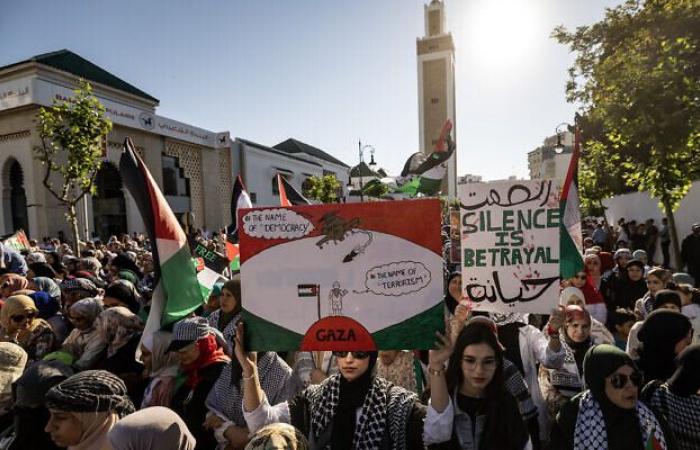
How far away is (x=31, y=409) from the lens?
2.25 metres

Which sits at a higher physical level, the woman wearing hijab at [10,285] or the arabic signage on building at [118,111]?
the arabic signage on building at [118,111]

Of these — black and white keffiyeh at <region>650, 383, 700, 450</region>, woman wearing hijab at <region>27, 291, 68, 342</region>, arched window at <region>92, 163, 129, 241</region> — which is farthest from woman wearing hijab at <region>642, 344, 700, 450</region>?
arched window at <region>92, 163, 129, 241</region>

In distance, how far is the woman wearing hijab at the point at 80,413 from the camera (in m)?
1.92

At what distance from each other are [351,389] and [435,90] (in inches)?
2560

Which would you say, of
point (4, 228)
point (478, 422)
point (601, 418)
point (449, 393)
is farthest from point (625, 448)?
point (4, 228)

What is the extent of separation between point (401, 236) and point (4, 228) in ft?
79.3

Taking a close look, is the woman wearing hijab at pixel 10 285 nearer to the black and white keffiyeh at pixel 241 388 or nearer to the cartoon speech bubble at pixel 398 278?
the black and white keffiyeh at pixel 241 388

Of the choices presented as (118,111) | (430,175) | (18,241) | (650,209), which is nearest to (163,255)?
(18,241)

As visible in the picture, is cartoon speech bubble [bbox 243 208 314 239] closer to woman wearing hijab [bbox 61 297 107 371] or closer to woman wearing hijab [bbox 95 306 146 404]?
woman wearing hijab [bbox 95 306 146 404]

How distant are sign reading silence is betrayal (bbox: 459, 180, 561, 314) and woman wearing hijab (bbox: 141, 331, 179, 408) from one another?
1.89 metres

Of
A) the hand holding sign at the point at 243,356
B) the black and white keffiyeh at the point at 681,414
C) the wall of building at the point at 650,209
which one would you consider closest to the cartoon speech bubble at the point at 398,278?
the hand holding sign at the point at 243,356

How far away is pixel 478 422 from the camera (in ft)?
6.77

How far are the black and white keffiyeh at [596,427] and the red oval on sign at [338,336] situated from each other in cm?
105

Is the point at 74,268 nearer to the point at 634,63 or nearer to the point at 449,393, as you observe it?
the point at 449,393
